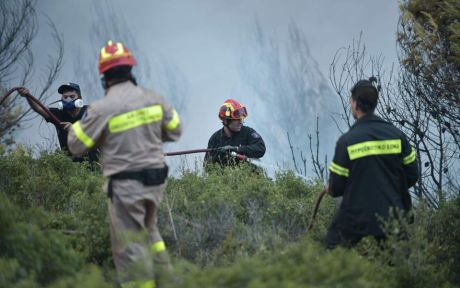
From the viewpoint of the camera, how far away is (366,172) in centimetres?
692

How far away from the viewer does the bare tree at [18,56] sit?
14.6 metres

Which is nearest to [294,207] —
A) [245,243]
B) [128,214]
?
[245,243]

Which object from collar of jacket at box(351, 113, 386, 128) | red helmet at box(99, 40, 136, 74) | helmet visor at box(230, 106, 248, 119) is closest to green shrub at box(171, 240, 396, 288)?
collar of jacket at box(351, 113, 386, 128)

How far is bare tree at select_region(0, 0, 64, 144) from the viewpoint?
14594mm

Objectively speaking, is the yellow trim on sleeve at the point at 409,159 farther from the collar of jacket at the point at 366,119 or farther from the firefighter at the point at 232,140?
the firefighter at the point at 232,140

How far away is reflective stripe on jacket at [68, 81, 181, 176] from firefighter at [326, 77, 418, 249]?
150 cm

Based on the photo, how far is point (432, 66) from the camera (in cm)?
1031

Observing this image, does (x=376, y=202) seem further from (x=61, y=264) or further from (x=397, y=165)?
(x=61, y=264)

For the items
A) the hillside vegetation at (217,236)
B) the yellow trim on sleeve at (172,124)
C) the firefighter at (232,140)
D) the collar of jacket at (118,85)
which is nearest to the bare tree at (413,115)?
the firefighter at (232,140)

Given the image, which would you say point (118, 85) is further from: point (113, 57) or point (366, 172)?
point (366, 172)

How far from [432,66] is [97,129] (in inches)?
206

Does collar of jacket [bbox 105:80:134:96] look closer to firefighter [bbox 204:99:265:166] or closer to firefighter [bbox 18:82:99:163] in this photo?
firefighter [bbox 18:82:99:163]

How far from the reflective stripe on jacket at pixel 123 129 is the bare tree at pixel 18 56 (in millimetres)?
8206

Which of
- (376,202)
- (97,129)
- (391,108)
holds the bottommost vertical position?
(376,202)
